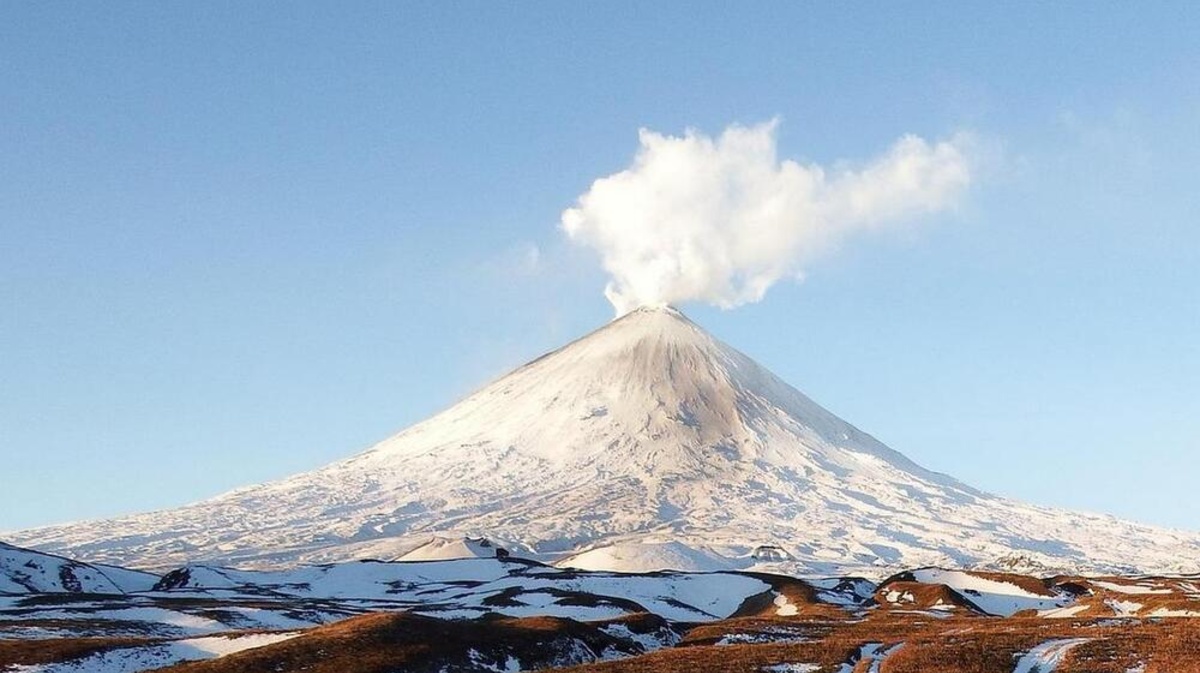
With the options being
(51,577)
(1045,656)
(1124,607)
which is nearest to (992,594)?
(1124,607)

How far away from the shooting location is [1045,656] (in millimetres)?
38250

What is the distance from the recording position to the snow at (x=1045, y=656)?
36250 mm

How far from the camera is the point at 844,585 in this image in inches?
4439

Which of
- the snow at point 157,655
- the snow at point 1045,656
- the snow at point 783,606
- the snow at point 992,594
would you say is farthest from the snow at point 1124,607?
the snow at point 157,655

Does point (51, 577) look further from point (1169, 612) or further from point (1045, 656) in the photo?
point (1169, 612)

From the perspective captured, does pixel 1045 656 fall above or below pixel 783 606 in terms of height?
above

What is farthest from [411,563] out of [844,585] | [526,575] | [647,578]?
[844,585]

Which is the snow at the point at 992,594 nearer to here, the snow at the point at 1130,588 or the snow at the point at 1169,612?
the snow at the point at 1130,588

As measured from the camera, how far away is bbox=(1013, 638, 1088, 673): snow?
36.2 metres

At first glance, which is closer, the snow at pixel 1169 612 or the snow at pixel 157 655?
the snow at pixel 157 655

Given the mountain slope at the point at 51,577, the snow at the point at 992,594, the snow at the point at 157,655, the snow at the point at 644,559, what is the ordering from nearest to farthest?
the snow at the point at 157,655 < the snow at the point at 992,594 < the mountain slope at the point at 51,577 < the snow at the point at 644,559

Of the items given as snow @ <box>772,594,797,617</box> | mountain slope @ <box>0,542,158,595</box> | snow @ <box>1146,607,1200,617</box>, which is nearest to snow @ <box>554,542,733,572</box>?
snow @ <box>772,594,797,617</box>

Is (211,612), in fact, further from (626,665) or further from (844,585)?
(844,585)

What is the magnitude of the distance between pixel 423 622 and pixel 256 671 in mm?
11404
